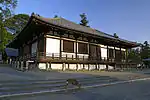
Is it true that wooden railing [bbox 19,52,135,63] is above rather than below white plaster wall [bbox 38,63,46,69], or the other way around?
above

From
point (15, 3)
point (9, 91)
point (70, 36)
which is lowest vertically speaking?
point (9, 91)

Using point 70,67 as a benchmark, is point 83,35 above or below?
above

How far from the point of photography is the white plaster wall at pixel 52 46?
18.4 m

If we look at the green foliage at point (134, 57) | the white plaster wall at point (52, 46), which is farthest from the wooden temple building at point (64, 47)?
the green foliage at point (134, 57)

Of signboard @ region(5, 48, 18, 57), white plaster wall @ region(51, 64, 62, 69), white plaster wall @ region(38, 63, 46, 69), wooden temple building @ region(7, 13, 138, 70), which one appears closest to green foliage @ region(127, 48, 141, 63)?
wooden temple building @ region(7, 13, 138, 70)

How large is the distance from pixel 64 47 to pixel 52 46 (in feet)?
5.15

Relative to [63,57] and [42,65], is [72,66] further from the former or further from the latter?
[42,65]

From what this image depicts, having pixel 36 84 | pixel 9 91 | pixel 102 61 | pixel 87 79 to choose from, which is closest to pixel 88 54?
pixel 102 61

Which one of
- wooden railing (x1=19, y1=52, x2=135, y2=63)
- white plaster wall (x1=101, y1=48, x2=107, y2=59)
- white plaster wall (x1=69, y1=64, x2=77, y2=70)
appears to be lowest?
white plaster wall (x1=69, y1=64, x2=77, y2=70)

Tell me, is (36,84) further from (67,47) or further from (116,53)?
(116,53)

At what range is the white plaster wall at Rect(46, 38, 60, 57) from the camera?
60.4ft

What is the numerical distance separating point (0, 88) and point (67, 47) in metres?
12.3

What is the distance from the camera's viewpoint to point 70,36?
20641 millimetres

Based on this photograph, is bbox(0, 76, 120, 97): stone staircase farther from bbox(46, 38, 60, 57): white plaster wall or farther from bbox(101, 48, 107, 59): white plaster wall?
bbox(101, 48, 107, 59): white plaster wall
